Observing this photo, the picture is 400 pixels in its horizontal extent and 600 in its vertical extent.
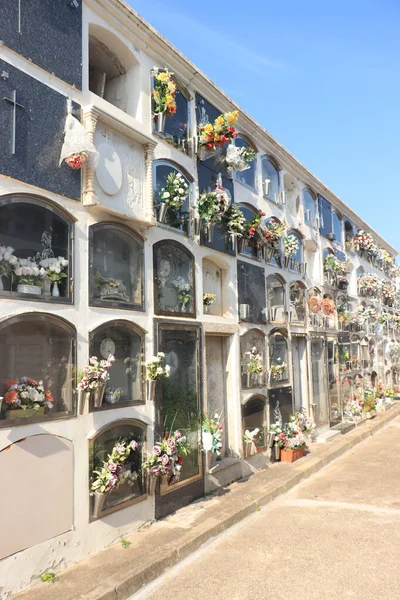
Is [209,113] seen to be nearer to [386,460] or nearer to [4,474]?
[4,474]

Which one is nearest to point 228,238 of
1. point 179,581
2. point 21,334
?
point 21,334

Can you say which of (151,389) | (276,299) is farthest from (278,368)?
(151,389)

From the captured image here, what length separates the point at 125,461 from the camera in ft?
22.1

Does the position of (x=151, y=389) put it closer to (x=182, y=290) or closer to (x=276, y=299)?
(x=182, y=290)

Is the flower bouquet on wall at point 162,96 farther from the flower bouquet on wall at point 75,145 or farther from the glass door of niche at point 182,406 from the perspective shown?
the glass door of niche at point 182,406

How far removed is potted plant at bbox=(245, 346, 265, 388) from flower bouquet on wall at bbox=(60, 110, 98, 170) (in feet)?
18.6

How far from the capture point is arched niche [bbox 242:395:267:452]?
10.0m

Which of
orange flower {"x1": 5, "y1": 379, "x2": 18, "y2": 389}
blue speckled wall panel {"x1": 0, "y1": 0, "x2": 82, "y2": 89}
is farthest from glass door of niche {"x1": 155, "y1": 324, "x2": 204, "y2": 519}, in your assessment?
blue speckled wall panel {"x1": 0, "y1": 0, "x2": 82, "y2": 89}

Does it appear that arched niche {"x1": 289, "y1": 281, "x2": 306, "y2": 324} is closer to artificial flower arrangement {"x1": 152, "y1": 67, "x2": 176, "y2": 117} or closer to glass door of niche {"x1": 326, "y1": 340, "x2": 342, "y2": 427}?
glass door of niche {"x1": 326, "y1": 340, "x2": 342, "y2": 427}

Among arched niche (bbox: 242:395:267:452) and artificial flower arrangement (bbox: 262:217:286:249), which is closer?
arched niche (bbox: 242:395:267:452)

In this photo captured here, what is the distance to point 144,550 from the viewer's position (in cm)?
607

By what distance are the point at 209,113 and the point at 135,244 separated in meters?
3.95

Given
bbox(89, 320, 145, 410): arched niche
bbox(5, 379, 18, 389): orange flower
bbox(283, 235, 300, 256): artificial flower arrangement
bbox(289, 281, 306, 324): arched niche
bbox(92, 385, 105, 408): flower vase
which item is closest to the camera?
bbox(5, 379, 18, 389): orange flower

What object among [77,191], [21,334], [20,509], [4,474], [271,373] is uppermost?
[77,191]
